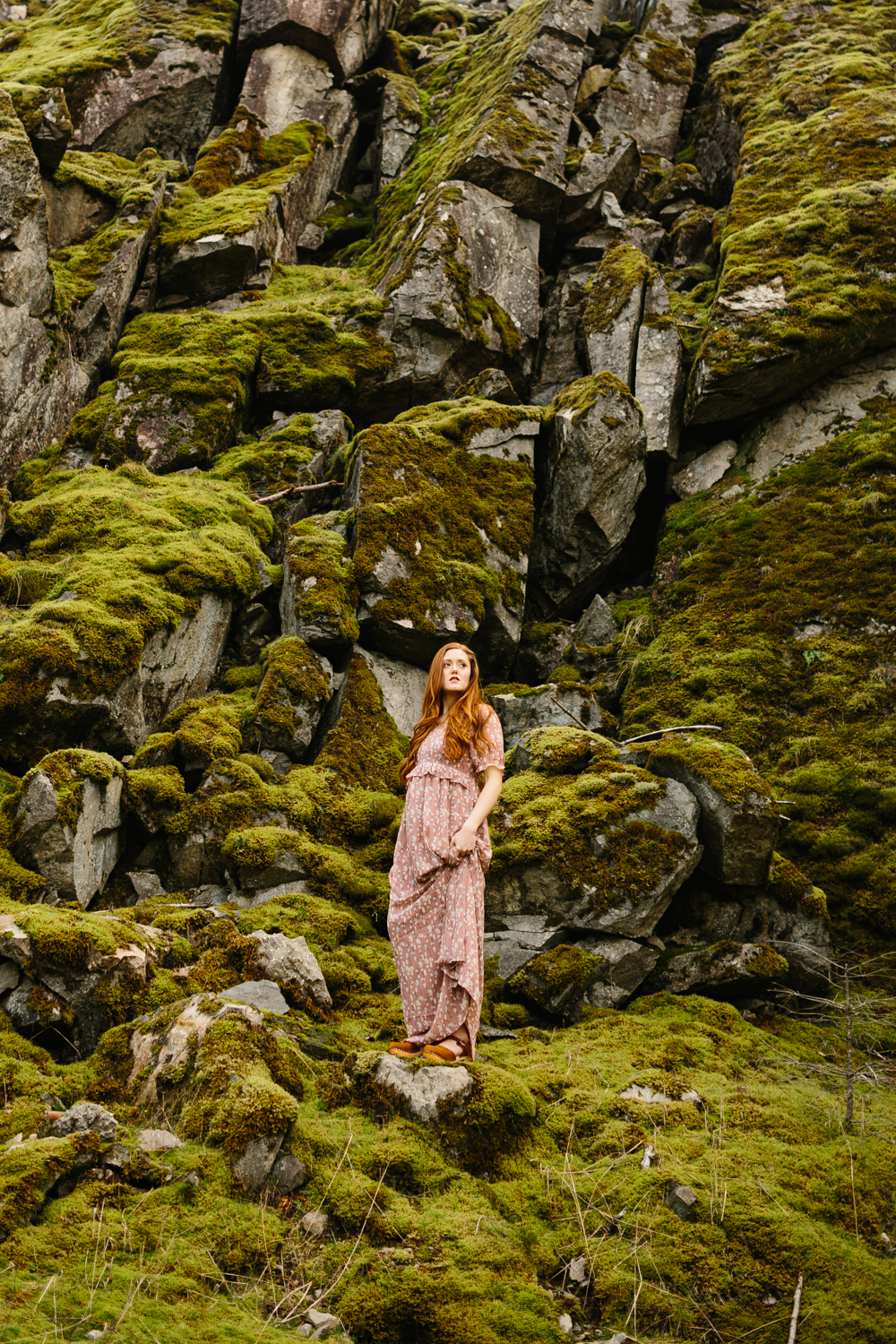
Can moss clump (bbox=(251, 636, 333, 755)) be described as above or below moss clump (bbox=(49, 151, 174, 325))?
below

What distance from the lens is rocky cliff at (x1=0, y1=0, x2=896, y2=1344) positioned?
15.1 feet

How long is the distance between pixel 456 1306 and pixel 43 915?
447 cm

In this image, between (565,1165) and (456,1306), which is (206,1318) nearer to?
(456,1306)

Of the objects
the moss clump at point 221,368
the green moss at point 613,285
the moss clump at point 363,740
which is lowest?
the moss clump at point 363,740

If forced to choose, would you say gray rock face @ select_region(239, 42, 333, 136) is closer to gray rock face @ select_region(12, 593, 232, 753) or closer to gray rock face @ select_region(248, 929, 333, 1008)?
gray rock face @ select_region(12, 593, 232, 753)

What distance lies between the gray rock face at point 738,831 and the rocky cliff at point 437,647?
50 millimetres

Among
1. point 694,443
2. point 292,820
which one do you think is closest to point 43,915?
point 292,820

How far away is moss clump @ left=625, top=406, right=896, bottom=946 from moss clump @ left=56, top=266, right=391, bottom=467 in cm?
764

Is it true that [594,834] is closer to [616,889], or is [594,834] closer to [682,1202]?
[616,889]

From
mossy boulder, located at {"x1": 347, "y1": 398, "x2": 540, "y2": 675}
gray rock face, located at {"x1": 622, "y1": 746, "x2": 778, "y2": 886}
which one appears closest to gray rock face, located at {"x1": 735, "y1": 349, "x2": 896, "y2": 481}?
mossy boulder, located at {"x1": 347, "y1": 398, "x2": 540, "y2": 675}

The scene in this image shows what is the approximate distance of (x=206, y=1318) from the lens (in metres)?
3.56

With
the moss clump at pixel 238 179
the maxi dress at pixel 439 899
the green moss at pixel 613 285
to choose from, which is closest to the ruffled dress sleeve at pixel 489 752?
the maxi dress at pixel 439 899

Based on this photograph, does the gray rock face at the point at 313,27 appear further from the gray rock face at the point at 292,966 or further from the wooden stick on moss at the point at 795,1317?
the wooden stick on moss at the point at 795,1317

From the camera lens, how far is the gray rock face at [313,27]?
1094 inches
